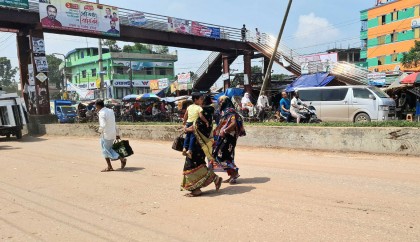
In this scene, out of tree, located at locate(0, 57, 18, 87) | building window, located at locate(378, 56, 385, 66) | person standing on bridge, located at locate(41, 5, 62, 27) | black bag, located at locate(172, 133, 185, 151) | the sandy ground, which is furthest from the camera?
tree, located at locate(0, 57, 18, 87)

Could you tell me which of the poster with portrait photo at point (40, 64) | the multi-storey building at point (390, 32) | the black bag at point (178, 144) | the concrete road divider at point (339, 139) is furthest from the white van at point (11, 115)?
the multi-storey building at point (390, 32)

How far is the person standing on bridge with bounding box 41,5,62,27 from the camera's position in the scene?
21.0m

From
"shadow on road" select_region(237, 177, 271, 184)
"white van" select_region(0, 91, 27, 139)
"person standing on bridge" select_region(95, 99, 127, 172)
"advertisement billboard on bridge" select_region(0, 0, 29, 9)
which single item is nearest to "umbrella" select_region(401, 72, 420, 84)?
"shadow on road" select_region(237, 177, 271, 184)

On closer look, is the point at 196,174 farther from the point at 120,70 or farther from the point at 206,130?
the point at 120,70

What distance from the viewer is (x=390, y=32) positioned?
48.0 m

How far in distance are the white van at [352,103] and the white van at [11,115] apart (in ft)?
44.8

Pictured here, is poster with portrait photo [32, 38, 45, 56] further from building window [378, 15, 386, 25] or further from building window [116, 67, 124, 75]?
building window [378, 15, 386, 25]

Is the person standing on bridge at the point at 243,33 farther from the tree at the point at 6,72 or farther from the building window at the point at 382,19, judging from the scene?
the tree at the point at 6,72

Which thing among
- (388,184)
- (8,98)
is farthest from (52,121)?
(388,184)

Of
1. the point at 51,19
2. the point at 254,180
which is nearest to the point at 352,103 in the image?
the point at 254,180

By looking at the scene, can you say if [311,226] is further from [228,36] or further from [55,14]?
[228,36]

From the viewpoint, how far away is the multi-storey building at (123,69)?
180 ft

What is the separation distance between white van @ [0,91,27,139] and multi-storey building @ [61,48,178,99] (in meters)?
32.8

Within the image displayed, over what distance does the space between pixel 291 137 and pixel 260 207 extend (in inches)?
227
